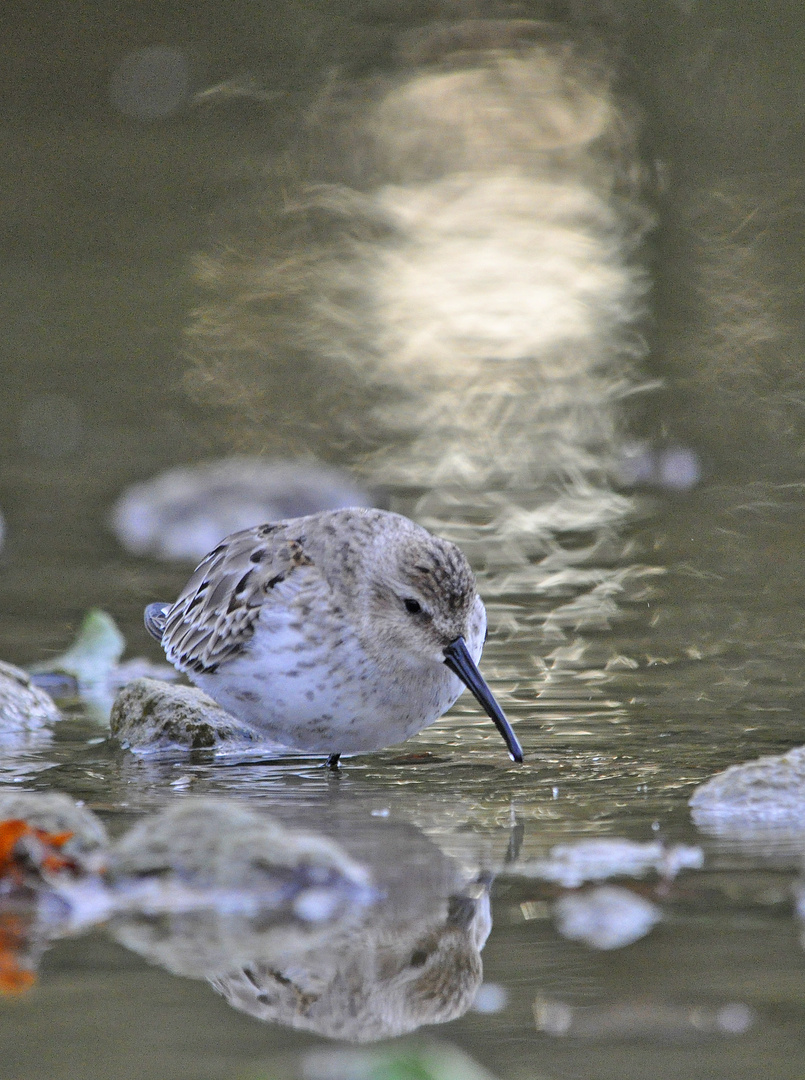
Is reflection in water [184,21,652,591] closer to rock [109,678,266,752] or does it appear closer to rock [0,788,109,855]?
rock [109,678,266,752]

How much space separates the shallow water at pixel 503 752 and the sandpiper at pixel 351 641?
0.18 meters

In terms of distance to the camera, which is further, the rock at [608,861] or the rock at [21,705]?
the rock at [21,705]

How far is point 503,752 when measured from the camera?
5.05 metres

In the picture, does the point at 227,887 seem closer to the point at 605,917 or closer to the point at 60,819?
the point at 60,819

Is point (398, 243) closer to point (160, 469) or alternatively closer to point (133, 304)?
point (133, 304)

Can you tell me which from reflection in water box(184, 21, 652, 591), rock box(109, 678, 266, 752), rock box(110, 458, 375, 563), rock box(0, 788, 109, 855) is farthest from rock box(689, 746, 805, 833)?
rock box(110, 458, 375, 563)

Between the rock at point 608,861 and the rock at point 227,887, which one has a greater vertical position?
the rock at point 227,887

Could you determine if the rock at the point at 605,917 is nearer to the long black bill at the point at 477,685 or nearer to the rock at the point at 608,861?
the rock at the point at 608,861

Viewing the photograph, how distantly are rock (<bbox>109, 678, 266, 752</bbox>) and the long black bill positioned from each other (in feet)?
2.81

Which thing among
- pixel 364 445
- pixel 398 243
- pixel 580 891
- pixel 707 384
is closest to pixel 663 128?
pixel 398 243

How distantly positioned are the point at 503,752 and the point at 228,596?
41.5 inches

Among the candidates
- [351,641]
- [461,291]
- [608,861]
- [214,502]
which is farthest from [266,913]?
[461,291]

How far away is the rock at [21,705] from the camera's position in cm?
544

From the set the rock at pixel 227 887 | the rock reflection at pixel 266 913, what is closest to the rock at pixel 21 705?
the rock reflection at pixel 266 913
